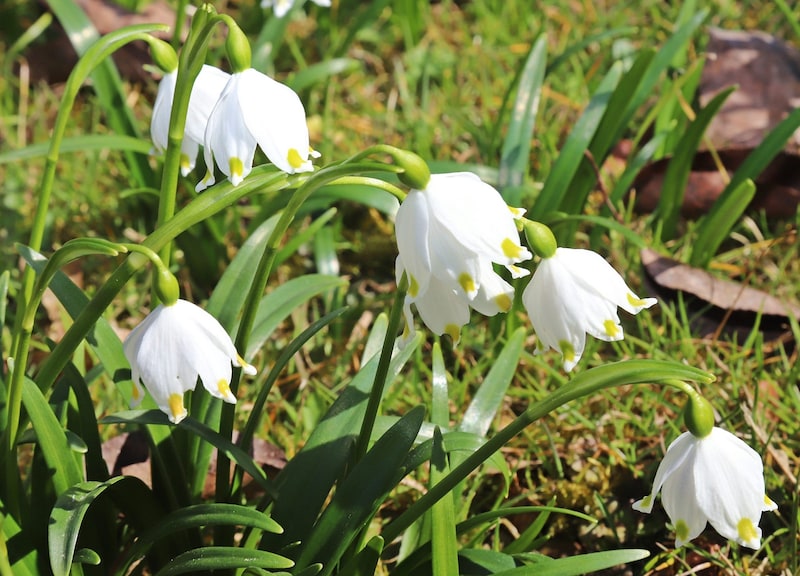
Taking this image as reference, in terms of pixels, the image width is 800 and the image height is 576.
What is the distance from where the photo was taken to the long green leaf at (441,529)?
4.24ft

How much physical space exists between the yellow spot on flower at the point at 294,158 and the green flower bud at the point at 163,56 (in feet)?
1.00

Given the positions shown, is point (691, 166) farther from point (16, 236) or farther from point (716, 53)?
point (16, 236)

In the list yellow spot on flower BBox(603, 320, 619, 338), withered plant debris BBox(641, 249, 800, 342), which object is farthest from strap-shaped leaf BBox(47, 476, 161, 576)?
withered plant debris BBox(641, 249, 800, 342)

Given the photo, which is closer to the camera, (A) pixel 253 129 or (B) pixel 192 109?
(A) pixel 253 129

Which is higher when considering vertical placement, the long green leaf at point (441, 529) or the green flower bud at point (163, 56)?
the green flower bud at point (163, 56)

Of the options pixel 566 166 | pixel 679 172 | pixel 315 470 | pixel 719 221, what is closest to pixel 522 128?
pixel 566 166

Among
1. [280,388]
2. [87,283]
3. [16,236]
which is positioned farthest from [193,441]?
[16,236]

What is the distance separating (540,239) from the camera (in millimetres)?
1115

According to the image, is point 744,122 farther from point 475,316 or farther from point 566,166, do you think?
point 475,316

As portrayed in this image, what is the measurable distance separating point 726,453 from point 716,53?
1944 mm

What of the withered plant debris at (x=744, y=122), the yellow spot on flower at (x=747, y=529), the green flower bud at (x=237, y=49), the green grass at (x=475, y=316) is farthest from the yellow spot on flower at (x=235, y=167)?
the withered plant debris at (x=744, y=122)

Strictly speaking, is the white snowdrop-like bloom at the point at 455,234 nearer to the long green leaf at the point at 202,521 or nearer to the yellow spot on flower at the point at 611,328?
the yellow spot on flower at the point at 611,328

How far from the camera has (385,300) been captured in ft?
7.69

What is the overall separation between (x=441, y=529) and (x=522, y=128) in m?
1.28
